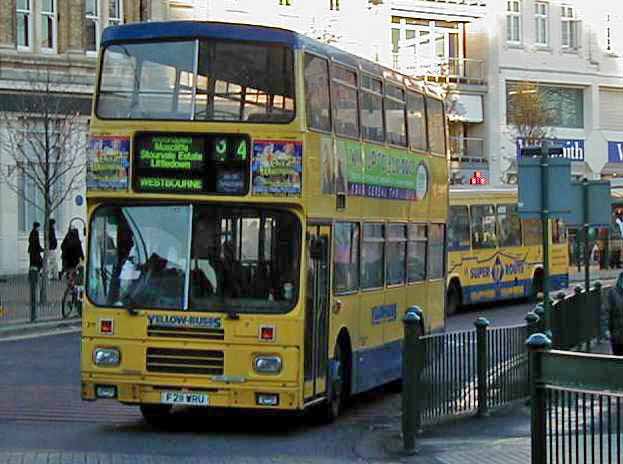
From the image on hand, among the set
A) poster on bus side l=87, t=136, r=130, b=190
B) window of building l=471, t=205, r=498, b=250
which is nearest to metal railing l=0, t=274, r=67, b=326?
window of building l=471, t=205, r=498, b=250

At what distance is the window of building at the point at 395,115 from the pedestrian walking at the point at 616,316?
10.8ft

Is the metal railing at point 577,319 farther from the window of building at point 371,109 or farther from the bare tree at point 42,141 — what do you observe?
the bare tree at point 42,141

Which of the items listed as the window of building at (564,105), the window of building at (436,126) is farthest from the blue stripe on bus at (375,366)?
the window of building at (564,105)

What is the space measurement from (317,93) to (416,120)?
4192 mm

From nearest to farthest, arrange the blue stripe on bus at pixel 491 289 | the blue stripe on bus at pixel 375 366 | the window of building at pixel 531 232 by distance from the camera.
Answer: the blue stripe on bus at pixel 375 366 < the blue stripe on bus at pixel 491 289 < the window of building at pixel 531 232

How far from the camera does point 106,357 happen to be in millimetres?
14000

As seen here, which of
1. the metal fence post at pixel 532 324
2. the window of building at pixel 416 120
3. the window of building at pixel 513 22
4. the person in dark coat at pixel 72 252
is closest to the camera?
the metal fence post at pixel 532 324

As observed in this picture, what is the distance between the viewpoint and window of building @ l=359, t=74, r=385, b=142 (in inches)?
651

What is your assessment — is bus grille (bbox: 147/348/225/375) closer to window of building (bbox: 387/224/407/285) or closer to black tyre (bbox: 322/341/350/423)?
black tyre (bbox: 322/341/350/423)

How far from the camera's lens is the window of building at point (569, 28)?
6175 cm

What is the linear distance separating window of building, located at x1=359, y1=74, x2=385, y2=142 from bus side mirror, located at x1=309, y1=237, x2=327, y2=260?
2.29 m

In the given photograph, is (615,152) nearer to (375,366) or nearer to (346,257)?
(375,366)

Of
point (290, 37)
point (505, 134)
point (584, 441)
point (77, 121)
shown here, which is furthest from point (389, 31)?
point (584, 441)

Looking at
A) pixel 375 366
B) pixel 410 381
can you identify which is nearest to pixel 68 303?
pixel 375 366
